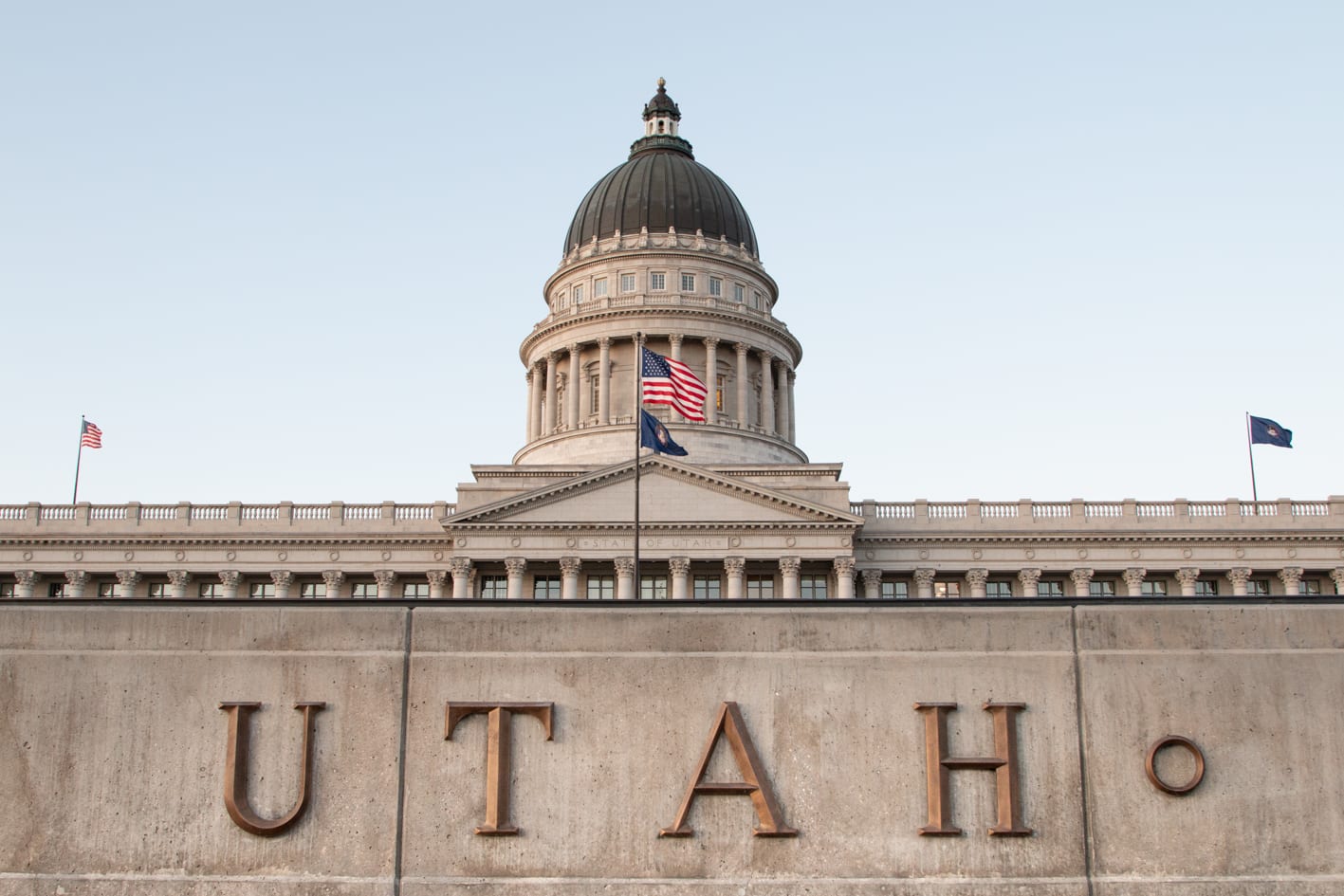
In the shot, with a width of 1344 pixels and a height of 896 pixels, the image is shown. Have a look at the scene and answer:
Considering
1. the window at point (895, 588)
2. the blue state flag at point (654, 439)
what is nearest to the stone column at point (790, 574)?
the window at point (895, 588)

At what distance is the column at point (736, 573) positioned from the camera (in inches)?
2362

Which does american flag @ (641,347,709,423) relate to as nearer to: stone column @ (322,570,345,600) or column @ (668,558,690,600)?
column @ (668,558,690,600)

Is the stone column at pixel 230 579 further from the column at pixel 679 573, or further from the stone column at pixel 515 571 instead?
the column at pixel 679 573

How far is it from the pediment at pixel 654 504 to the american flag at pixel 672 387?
180 inches

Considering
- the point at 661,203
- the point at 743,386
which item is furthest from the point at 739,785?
the point at 661,203

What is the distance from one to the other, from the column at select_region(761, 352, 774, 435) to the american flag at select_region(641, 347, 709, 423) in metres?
25.3

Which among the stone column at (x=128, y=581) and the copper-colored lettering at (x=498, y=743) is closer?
the copper-colored lettering at (x=498, y=743)

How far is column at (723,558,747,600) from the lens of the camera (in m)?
60.0

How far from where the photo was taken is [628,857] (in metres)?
11.8

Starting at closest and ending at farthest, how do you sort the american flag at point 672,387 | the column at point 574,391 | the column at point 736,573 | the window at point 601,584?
the american flag at point 672,387
the column at point 736,573
the window at point 601,584
the column at point 574,391

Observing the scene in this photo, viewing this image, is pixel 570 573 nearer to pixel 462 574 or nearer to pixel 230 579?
pixel 462 574

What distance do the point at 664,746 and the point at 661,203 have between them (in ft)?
262

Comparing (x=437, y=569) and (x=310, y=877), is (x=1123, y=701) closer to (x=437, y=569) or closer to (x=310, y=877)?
(x=310, y=877)

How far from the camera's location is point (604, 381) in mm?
82062
